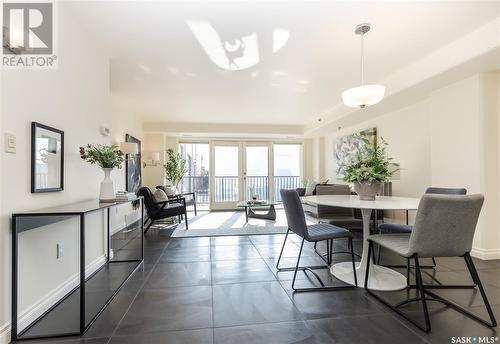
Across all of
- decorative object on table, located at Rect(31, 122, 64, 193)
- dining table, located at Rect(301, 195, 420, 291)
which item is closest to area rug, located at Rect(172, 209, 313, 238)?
dining table, located at Rect(301, 195, 420, 291)

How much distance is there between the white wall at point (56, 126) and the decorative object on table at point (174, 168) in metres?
3.42

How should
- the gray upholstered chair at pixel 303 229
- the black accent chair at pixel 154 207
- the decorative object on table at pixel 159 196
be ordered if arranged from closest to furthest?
the gray upholstered chair at pixel 303 229, the black accent chair at pixel 154 207, the decorative object on table at pixel 159 196

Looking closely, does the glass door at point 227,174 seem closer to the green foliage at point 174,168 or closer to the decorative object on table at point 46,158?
the green foliage at point 174,168

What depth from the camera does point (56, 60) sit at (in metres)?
2.02

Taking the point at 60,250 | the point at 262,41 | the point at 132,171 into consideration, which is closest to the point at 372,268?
the point at 262,41

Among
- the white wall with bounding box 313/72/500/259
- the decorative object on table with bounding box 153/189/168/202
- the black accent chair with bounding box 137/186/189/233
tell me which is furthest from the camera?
the decorative object on table with bounding box 153/189/168/202

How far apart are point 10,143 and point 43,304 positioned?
1.19 metres

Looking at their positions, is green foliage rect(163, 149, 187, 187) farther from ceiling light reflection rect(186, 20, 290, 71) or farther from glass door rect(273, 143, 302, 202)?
ceiling light reflection rect(186, 20, 290, 71)

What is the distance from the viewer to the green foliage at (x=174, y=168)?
21.2ft

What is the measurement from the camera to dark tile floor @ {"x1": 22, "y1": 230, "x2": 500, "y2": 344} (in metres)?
1.57

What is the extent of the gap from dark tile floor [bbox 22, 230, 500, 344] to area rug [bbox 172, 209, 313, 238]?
4.69 ft

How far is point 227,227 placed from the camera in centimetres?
479

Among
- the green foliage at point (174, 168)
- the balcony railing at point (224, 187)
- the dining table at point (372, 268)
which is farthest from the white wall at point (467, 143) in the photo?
the green foliage at point (174, 168)

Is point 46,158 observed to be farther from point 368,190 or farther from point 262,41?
point 368,190
